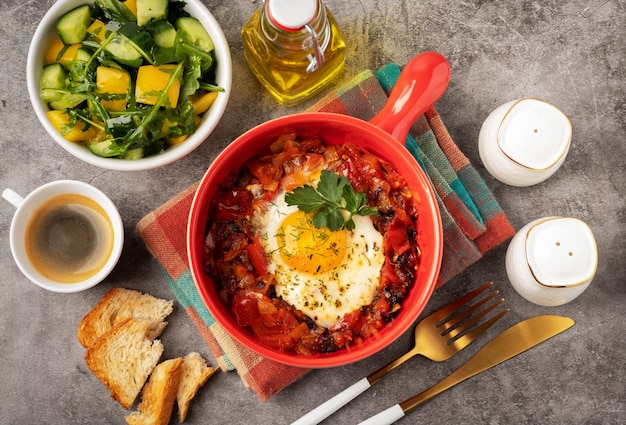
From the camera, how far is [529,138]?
10.9 ft

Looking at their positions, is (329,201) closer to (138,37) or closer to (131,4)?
(138,37)

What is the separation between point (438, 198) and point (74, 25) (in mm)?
2332

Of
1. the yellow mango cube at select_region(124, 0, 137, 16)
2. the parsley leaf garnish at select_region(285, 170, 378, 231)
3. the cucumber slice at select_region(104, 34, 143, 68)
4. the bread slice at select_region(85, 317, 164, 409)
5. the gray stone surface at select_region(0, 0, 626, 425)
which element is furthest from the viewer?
the gray stone surface at select_region(0, 0, 626, 425)

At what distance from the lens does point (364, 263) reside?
3.17 m

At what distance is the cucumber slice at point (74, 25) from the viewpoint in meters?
Result: 3.16

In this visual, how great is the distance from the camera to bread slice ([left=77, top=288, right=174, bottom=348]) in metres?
3.56

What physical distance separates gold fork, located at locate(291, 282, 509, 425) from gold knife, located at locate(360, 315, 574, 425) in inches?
5.4

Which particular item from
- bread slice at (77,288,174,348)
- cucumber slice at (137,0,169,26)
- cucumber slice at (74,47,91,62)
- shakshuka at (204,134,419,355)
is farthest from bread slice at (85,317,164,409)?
cucumber slice at (137,0,169,26)

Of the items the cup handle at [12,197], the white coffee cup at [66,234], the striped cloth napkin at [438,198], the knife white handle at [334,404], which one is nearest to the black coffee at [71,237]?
the white coffee cup at [66,234]

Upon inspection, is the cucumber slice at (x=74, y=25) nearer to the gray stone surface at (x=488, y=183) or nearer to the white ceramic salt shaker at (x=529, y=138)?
the gray stone surface at (x=488, y=183)

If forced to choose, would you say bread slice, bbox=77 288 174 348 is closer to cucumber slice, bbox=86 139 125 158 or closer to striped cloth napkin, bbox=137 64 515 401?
striped cloth napkin, bbox=137 64 515 401

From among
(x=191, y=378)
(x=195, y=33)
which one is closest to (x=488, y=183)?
(x=195, y=33)

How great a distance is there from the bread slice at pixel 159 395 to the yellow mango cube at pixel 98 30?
2.00m

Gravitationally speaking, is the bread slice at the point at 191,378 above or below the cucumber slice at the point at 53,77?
below
